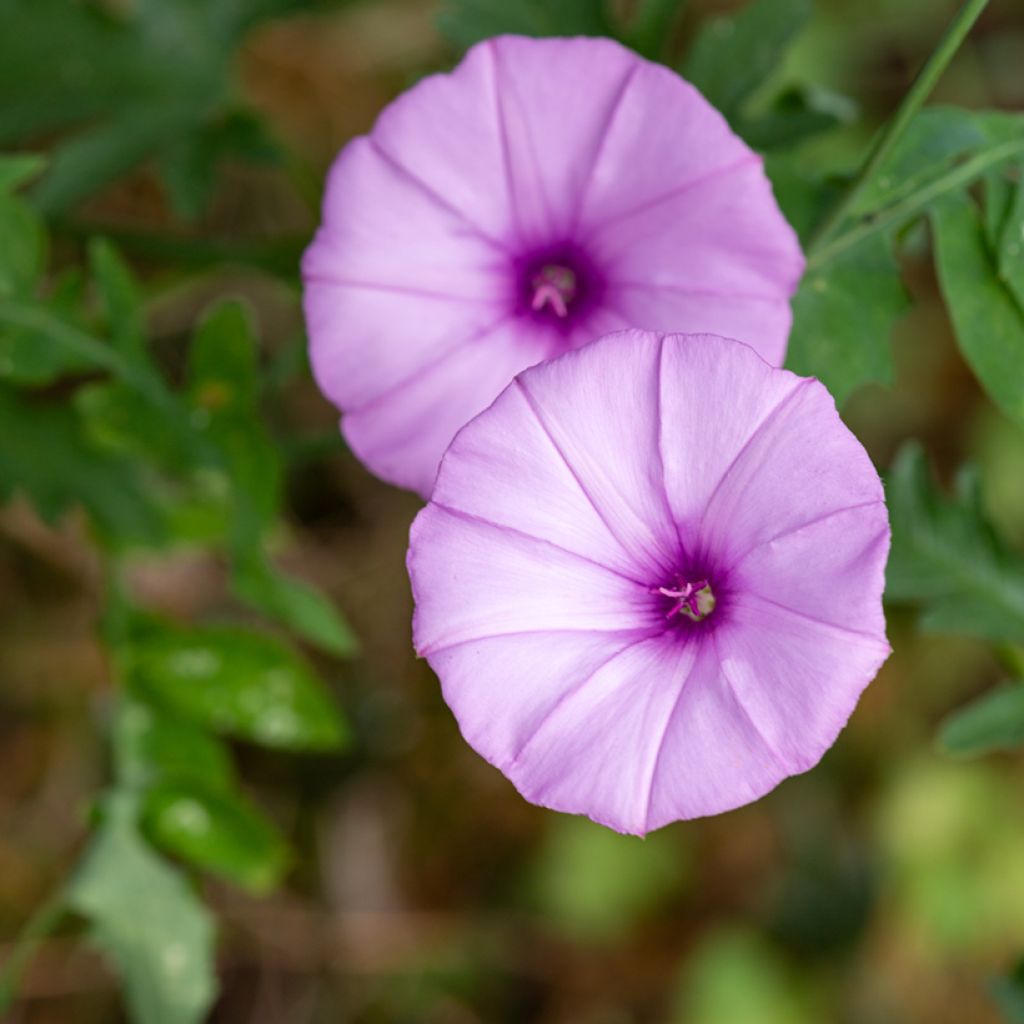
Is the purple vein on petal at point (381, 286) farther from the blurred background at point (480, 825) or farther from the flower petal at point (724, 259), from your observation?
the blurred background at point (480, 825)

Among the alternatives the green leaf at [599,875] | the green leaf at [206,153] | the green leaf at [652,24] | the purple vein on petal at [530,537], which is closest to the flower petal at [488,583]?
the purple vein on petal at [530,537]

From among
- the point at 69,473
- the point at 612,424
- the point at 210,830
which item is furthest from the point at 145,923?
the point at 612,424

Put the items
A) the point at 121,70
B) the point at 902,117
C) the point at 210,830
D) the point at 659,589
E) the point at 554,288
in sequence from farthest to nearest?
the point at 121,70 < the point at 210,830 < the point at 554,288 < the point at 902,117 < the point at 659,589

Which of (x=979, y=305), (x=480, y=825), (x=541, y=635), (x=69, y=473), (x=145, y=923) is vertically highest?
(x=979, y=305)

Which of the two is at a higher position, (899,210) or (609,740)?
(899,210)

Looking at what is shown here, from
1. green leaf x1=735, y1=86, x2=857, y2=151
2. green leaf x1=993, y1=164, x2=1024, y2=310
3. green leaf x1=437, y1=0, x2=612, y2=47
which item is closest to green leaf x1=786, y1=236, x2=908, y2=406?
green leaf x1=993, y1=164, x2=1024, y2=310

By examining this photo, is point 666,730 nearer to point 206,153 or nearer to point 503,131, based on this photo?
point 503,131

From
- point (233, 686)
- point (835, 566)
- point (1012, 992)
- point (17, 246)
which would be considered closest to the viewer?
point (835, 566)
